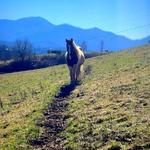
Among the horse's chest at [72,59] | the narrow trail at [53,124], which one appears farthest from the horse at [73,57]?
the narrow trail at [53,124]

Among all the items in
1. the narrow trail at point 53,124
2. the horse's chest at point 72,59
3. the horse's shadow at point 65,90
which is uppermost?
the horse's chest at point 72,59

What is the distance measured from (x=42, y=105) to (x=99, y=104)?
4556mm

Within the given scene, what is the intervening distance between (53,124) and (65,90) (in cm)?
1068

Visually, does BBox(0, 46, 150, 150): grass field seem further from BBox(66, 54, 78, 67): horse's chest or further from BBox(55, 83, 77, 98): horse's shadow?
BBox(66, 54, 78, 67): horse's chest

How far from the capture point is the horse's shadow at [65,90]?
1102 inches

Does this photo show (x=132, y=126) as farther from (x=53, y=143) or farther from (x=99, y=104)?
(x=99, y=104)

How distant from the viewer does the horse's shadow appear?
28.0m

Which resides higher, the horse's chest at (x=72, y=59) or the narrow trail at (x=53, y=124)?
the horse's chest at (x=72, y=59)

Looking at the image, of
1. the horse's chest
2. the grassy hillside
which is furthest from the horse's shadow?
the horse's chest

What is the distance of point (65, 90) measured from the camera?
3000 cm

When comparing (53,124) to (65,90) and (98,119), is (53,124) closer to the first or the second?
(98,119)

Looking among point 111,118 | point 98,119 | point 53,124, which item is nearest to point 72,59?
point 53,124

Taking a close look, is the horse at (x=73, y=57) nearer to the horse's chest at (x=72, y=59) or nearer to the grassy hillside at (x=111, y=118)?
the horse's chest at (x=72, y=59)

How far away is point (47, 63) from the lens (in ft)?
299
